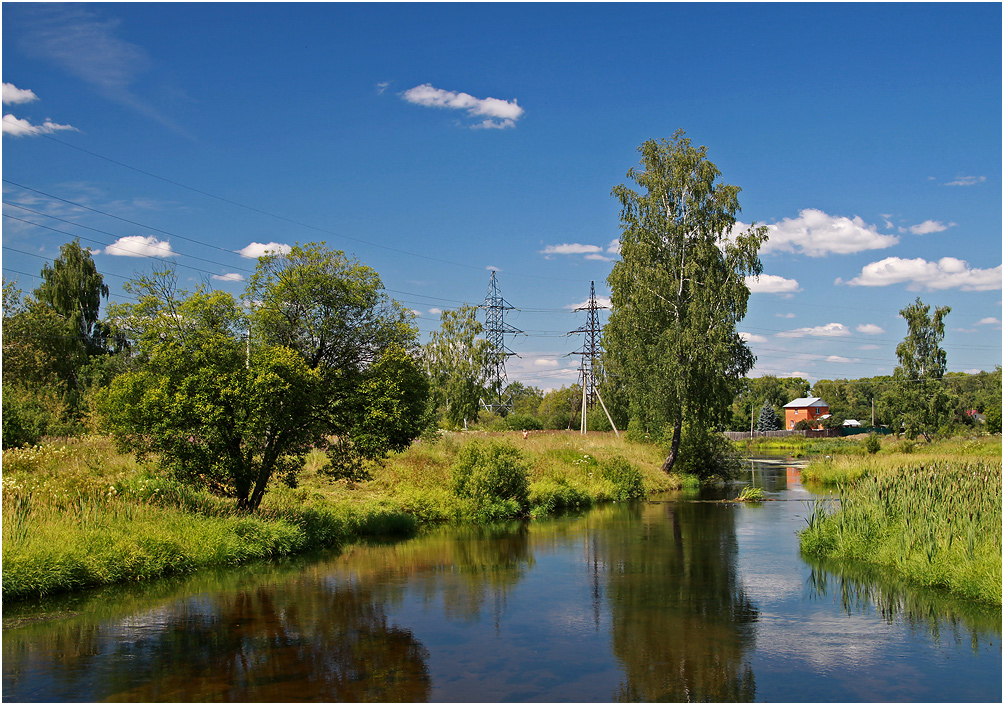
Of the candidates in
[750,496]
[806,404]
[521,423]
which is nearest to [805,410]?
[806,404]

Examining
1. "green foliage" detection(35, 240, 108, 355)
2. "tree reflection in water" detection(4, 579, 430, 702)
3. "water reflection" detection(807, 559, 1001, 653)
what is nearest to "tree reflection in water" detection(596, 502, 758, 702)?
"water reflection" detection(807, 559, 1001, 653)

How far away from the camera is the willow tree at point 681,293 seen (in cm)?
3475

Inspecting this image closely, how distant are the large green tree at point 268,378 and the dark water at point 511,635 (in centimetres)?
291

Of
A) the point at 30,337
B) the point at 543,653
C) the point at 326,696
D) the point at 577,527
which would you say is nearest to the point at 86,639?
the point at 326,696

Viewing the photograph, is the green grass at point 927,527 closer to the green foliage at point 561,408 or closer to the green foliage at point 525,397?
the green foliage at point 561,408

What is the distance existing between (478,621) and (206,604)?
16.6 ft

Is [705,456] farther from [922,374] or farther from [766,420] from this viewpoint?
[766,420]

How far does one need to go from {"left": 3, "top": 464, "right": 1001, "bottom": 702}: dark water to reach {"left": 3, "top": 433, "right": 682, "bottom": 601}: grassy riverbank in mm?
679

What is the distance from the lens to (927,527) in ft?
48.1

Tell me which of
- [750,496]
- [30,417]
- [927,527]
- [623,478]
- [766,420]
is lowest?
[750,496]

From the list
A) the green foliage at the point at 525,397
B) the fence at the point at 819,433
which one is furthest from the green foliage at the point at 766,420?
the green foliage at the point at 525,397

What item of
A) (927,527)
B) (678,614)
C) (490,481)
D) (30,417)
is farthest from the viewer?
(30,417)

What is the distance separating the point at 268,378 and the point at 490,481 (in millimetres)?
10868

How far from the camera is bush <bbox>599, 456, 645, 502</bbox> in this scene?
103ft
